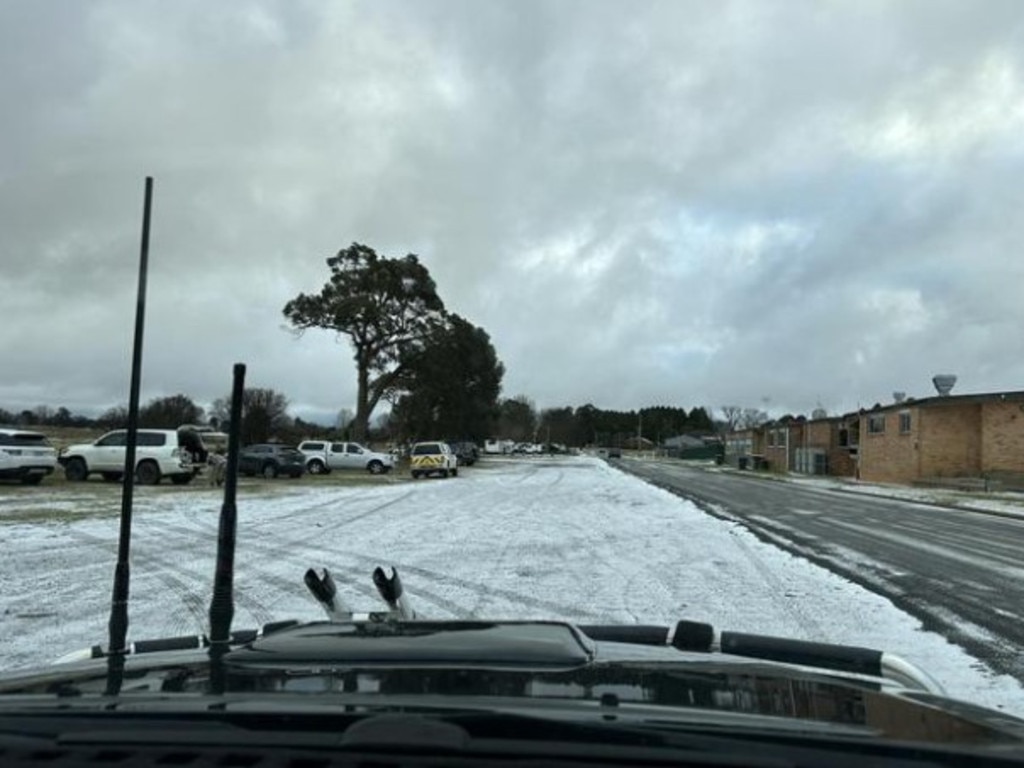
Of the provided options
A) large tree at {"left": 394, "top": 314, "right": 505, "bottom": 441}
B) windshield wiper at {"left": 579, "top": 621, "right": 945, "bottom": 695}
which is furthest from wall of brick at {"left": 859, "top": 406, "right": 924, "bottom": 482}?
windshield wiper at {"left": 579, "top": 621, "right": 945, "bottom": 695}

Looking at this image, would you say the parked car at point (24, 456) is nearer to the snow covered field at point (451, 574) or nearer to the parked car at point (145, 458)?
the parked car at point (145, 458)

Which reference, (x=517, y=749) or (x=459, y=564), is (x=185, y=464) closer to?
(x=459, y=564)

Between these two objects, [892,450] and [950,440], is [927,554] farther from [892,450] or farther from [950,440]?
[892,450]

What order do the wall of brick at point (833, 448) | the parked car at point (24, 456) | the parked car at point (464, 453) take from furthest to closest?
the parked car at point (464, 453), the wall of brick at point (833, 448), the parked car at point (24, 456)

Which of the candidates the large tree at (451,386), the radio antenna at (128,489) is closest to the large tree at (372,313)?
the large tree at (451,386)

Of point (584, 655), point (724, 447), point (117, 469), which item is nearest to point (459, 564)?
point (584, 655)

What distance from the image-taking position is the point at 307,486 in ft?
111

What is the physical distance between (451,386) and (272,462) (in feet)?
80.2

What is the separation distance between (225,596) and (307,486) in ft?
103

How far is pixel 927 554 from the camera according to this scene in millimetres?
15703

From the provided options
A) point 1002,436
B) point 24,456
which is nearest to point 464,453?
point 1002,436

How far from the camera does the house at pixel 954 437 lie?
1832 inches

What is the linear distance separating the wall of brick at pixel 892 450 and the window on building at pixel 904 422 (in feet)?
0.38

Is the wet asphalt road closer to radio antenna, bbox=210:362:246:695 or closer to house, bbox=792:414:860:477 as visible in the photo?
radio antenna, bbox=210:362:246:695
